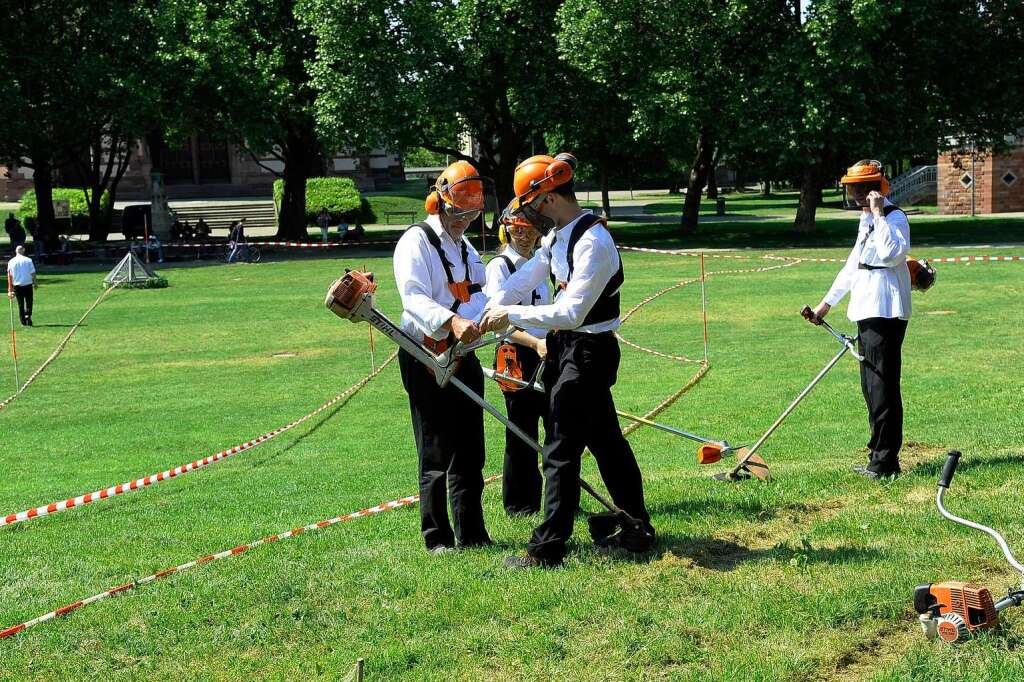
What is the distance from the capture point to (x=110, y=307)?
27.8 meters

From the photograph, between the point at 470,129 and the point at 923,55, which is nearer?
the point at 923,55

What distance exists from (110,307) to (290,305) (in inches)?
172

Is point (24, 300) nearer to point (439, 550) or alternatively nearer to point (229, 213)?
point (439, 550)

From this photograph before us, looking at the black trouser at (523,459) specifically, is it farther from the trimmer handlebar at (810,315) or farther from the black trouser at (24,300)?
the black trouser at (24,300)

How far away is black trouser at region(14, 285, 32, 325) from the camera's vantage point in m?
25.0

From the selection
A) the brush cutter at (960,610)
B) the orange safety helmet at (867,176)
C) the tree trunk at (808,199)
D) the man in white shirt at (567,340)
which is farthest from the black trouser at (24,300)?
the tree trunk at (808,199)

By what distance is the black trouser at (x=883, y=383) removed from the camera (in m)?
8.13

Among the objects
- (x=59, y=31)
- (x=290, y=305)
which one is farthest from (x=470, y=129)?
(x=290, y=305)

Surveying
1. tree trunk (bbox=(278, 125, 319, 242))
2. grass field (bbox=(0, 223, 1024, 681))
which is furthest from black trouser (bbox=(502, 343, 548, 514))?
tree trunk (bbox=(278, 125, 319, 242))

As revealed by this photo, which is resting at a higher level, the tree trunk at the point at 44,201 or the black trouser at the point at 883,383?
the tree trunk at the point at 44,201

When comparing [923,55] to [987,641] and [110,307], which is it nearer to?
[110,307]

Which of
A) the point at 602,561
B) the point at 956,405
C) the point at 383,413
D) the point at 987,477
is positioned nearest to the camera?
the point at 602,561

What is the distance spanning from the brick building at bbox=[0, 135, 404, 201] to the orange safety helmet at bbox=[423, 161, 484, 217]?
5973cm

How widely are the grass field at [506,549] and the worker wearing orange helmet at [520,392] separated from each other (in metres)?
0.25
